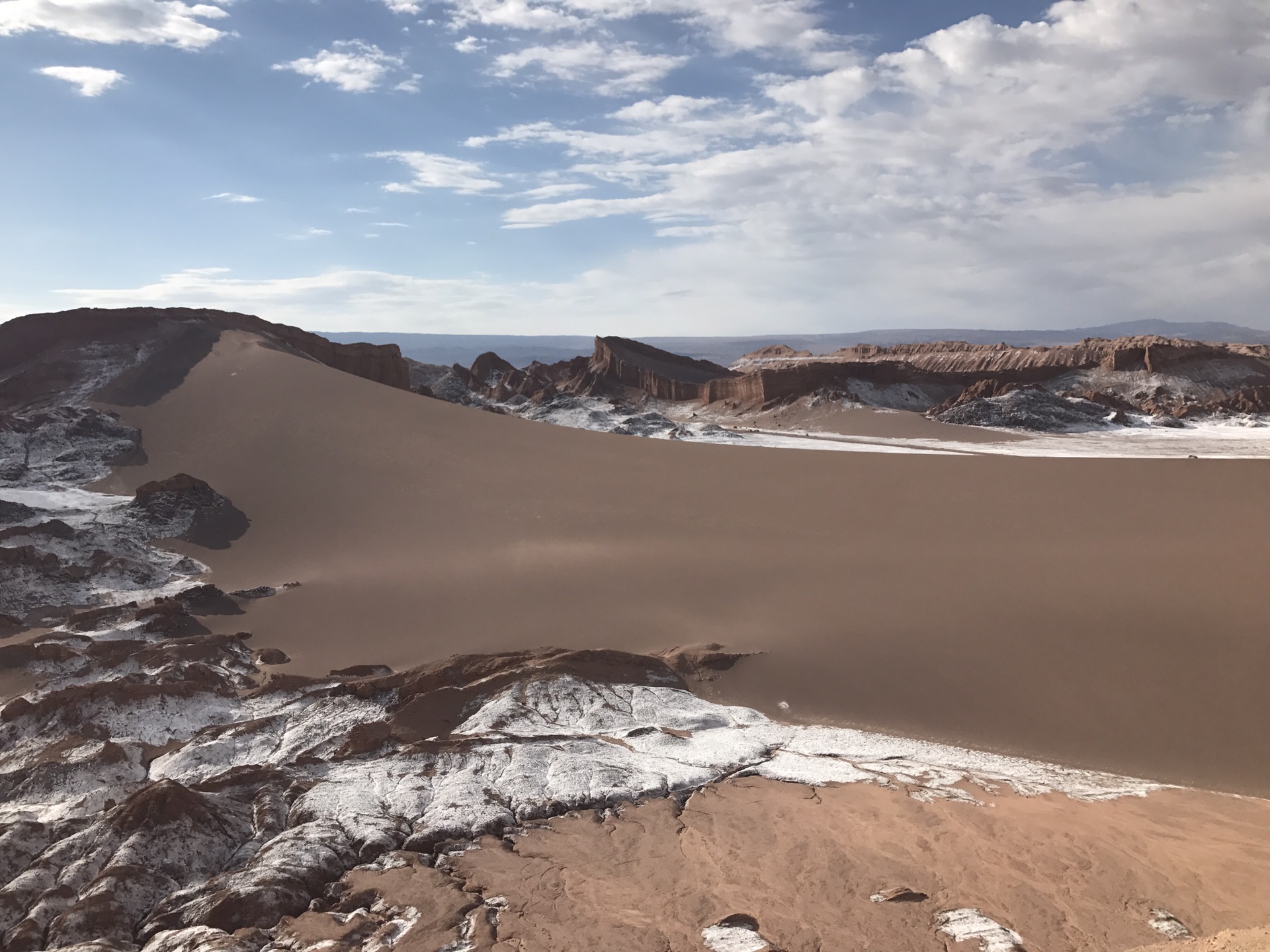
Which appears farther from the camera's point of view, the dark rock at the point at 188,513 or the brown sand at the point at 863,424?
the brown sand at the point at 863,424

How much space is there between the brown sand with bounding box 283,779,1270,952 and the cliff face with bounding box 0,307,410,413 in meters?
19.3

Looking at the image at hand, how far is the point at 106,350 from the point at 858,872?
24.0 m

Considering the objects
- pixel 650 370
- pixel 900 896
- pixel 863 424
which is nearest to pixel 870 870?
pixel 900 896

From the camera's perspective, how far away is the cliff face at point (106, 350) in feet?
69.0

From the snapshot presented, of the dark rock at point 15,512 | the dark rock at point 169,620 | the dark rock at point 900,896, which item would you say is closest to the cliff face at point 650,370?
the dark rock at point 15,512

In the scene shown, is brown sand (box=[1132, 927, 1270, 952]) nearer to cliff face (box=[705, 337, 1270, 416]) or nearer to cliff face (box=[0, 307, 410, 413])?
cliff face (box=[0, 307, 410, 413])

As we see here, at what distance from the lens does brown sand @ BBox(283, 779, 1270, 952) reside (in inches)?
202

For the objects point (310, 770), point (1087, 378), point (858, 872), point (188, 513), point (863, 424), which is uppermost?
point (1087, 378)

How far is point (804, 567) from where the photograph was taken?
40.5 ft

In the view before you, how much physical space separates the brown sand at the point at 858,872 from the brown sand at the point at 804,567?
1.82 metres

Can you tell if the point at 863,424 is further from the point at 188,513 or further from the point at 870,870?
the point at 870,870

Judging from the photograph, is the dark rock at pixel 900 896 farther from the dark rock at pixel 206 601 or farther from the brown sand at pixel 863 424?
the brown sand at pixel 863 424

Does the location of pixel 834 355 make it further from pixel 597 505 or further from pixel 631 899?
pixel 631 899

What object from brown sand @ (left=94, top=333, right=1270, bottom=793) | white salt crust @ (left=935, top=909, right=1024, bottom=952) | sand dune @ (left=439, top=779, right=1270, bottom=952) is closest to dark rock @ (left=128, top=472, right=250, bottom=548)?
brown sand @ (left=94, top=333, right=1270, bottom=793)
